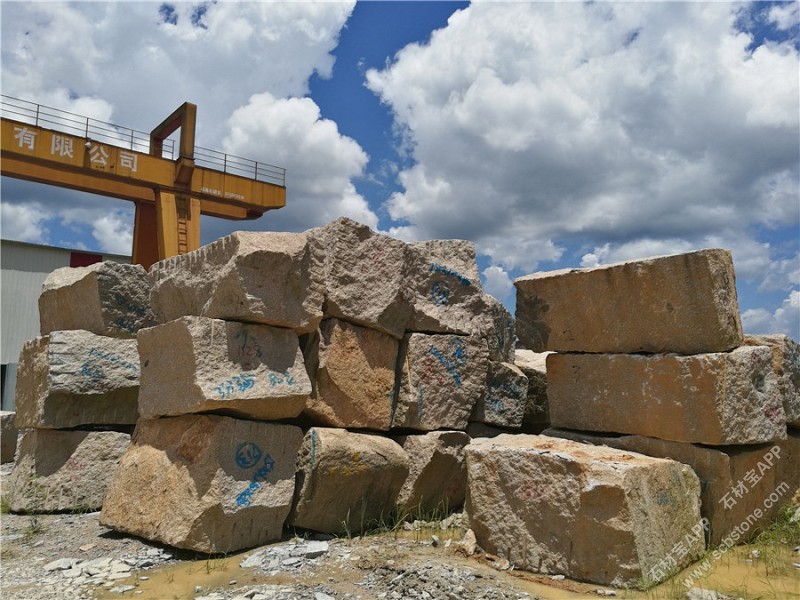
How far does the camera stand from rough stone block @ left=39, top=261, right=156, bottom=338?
15.0 ft

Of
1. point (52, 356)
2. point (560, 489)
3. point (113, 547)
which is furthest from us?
point (52, 356)

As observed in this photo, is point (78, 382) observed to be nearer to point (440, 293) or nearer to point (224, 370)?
point (224, 370)

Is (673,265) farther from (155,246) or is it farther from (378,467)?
(155,246)

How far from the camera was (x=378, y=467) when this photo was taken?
391 cm

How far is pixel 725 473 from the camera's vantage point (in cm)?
355

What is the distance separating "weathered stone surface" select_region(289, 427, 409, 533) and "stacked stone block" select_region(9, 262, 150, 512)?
1.60 meters

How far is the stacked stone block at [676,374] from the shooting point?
3492 mm

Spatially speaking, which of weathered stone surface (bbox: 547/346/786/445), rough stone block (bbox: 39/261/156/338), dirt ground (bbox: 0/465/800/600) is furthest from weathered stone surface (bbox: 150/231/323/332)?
weathered stone surface (bbox: 547/346/786/445)

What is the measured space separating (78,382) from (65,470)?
0.60m

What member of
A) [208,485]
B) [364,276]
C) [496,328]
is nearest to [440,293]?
[496,328]

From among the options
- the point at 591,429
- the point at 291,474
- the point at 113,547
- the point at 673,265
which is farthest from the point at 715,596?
the point at 113,547

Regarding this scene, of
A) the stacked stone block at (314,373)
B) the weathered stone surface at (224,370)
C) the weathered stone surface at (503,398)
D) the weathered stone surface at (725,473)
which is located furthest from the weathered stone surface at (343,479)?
the weathered stone surface at (725,473)

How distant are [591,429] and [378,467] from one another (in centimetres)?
131

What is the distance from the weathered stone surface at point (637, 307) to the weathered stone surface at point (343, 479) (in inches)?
48.6
